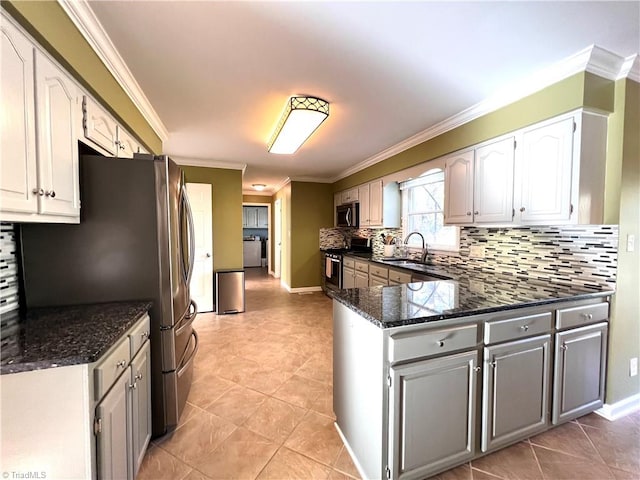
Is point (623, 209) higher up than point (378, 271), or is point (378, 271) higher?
point (623, 209)

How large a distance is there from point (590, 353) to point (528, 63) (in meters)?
2.00

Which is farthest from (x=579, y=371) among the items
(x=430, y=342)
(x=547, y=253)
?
(x=430, y=342)

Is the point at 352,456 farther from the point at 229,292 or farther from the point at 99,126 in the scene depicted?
the point at 229,292

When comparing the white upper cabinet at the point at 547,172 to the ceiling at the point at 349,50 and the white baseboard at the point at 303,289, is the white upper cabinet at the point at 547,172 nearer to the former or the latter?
the ceiling at the point at 349,50

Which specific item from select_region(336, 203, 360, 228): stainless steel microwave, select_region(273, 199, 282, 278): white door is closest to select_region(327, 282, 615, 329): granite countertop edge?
select_region(336, 203, 360, 228): stainless steel microwave

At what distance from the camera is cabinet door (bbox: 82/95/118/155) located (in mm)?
1617

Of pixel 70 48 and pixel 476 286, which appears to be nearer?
pixel 70 48

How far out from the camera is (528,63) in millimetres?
1929

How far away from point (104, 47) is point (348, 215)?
4052mm

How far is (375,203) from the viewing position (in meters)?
4.47

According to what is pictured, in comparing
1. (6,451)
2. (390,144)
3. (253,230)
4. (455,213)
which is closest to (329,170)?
(390,144)

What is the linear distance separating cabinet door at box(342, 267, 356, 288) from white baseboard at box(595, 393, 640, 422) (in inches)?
117

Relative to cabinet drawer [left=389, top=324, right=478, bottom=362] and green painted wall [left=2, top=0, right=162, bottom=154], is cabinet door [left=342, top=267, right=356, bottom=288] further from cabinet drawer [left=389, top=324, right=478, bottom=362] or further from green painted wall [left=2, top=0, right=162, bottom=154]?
green painted wall [left=2, top=0, right=162, bottom=154]

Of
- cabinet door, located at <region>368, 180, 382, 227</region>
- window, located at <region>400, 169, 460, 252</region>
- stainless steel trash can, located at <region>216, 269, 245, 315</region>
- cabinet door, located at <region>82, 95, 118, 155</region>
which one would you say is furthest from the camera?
stainless steel trash can, located at <region>216, 269, 245, 315</region>
